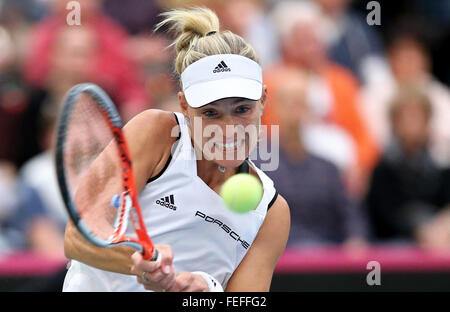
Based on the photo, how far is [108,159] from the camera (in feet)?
12.4

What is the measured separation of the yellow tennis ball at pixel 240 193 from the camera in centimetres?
372

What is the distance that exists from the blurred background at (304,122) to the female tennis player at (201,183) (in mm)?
1846

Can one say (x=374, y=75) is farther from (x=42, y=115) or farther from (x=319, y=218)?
(x=42, y=115)

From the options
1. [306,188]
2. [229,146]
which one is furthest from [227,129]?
[306,188]

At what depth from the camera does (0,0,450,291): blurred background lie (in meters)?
6.19

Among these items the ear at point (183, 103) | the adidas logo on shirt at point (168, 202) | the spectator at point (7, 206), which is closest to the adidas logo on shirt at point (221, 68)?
the ear at point (183, 103)

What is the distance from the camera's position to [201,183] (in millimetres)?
3936

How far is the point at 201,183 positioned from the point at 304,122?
2.99 m

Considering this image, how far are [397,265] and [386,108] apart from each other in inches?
64.5

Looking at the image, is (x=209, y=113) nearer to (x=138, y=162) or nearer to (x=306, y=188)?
(x=138, y=162)

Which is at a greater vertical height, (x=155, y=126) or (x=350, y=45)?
(x=155, y=126)

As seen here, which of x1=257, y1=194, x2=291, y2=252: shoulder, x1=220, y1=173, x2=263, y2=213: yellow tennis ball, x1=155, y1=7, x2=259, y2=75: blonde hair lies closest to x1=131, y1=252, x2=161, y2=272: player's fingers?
x1=220, y1=173, x2=263, y2=213: yellow tennis ball
